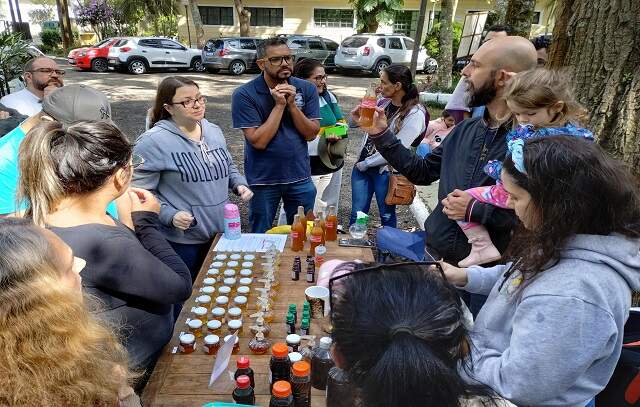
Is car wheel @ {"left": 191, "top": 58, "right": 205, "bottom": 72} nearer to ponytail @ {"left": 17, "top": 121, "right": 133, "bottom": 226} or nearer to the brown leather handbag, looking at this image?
the brown leather handbag

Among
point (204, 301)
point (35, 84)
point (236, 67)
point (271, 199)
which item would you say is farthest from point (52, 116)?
point (236, 67)

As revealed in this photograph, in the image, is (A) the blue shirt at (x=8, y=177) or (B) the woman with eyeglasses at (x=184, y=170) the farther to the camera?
(B) the woman with eyeglasses at (x=184, y=170)

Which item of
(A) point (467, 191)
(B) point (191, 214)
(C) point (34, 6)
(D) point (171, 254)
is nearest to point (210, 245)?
(B) point (191, 214)

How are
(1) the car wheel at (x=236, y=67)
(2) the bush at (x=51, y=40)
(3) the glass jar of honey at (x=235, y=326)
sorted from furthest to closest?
(2) the bush at (x=51, y=40)
(1) the car wheel at (x=236, y=67)
(3) the glass jar of honey at (x=235, y=326)

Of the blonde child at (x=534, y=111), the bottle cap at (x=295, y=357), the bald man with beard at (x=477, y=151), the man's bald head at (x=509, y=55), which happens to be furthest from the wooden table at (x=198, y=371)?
the man's bald head at (x=509, y=55)

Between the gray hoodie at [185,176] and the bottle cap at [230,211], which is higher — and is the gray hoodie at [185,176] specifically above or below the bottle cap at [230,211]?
above

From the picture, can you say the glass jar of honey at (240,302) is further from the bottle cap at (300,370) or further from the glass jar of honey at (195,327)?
the bottle cap at (300,370)

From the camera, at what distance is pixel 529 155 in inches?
52.5

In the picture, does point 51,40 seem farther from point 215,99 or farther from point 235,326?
point 235,326

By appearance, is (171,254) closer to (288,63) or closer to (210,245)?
(210,245)

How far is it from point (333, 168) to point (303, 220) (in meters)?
1.55

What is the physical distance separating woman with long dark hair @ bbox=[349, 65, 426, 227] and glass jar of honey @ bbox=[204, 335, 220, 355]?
2539 mm

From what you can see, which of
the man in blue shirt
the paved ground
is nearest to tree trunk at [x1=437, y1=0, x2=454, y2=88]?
the paved ground

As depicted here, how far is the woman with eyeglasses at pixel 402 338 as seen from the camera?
3.19 feet
